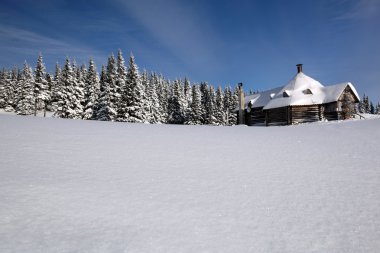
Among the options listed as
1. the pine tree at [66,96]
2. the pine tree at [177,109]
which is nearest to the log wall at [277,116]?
the pine tree at [177,109]

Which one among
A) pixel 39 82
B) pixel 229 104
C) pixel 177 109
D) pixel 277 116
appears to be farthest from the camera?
pixel 229 104

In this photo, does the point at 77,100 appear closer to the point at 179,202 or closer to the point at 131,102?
the point at 131,102

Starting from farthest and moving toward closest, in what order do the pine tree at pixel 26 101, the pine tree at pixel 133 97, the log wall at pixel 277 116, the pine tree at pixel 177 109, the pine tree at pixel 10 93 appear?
the pine tree at pixel 10 93
the pine tree at pixel 177 109
the pine tree at pixel 26 101
the pine tree at pixel 133 97
the log wall at pixel 277 116

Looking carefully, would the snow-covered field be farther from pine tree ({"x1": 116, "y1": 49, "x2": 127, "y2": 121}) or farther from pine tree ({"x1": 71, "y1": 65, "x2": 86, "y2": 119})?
pine tree ({"x1": 71, "y1": 65, "x2": 86, "y2": 119})

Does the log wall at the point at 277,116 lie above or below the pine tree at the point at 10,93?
below

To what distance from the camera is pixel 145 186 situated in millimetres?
5566

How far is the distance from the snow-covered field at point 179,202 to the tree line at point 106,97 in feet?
113

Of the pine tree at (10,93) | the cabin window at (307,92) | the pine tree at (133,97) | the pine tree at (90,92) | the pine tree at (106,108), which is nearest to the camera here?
the cabin window at (307,92)

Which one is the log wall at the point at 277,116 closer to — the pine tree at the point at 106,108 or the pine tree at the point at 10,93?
the pine tree at the point at 106,108

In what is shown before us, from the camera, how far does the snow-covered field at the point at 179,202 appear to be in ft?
11.8

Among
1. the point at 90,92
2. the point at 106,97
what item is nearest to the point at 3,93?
the point at 90,92

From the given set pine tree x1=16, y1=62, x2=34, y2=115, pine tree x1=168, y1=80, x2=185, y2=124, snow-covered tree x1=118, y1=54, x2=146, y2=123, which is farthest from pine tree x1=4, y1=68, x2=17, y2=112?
snow-covered tree x1=118, y1=54, x2=146, y2=123

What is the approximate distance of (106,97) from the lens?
45.8 metres

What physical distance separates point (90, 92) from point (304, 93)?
40.1m
